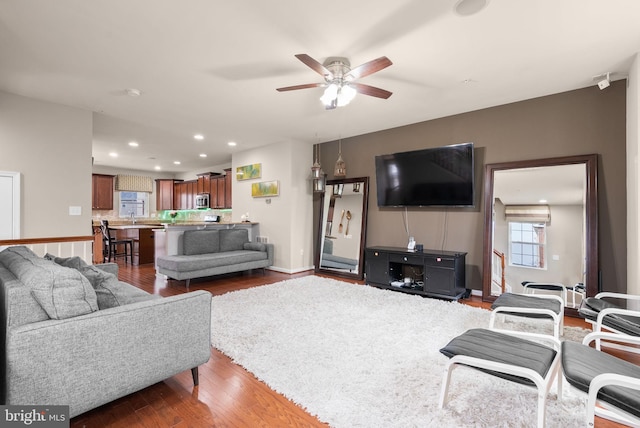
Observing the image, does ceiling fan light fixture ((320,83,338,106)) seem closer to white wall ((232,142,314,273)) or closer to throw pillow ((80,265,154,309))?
throw pillow ((80,265,154,309))

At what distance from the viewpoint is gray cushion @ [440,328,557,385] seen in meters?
1.61

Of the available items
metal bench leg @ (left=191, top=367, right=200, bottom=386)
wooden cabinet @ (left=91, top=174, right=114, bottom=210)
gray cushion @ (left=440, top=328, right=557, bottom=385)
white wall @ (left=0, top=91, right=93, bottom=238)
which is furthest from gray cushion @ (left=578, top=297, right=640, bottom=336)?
wooden cabinet @ (left=91, top=174, right=114, bottom=210)

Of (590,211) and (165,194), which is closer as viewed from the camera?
(590,211)

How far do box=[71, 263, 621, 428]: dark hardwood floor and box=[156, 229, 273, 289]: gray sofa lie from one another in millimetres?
2610

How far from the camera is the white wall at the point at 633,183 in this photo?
109 inches

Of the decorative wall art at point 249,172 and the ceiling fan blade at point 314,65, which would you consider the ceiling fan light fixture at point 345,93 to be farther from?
the decorative wall art at point 249,172

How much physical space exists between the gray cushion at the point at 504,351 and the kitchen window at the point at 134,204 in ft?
34.1

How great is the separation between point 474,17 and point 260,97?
248 cm

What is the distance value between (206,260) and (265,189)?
A: 6.79 feet

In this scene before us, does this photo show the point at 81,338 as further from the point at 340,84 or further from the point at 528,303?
the point at 528,303

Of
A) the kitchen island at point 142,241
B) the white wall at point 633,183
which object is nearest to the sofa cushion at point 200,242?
the kitchen island at point 142,241

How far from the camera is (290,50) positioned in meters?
2.77

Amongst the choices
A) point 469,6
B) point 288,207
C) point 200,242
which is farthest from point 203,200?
point 469,6

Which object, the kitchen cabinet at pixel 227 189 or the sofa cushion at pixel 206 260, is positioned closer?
the sofa cushion at pixel 206 260
